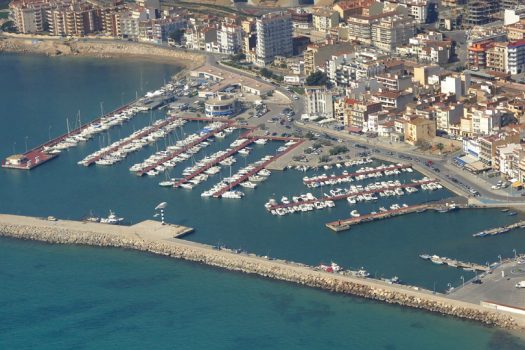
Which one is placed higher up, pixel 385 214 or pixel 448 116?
pixel 448 116

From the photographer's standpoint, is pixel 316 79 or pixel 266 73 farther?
pixel 266 73

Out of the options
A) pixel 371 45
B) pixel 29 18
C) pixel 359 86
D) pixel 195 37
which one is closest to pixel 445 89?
pixel 359 86

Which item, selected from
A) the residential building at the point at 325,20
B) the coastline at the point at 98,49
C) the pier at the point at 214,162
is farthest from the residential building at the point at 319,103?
the residential building at the point at 325,20

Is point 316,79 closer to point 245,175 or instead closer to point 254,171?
point 254,171

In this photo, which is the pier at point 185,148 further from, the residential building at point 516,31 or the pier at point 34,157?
the residential building at point 516,31

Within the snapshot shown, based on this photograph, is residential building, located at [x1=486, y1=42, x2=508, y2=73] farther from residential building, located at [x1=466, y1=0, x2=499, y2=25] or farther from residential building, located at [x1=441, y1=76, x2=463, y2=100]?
Answer: residential building, located at [x1=466, y1=0, x2=499, y2=25]

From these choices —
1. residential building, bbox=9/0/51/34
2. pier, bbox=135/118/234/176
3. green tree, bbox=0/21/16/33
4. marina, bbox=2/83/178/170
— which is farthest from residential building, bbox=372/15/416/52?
green tree, bbox=0/21/16/33

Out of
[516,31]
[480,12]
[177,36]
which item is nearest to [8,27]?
[177,36]
